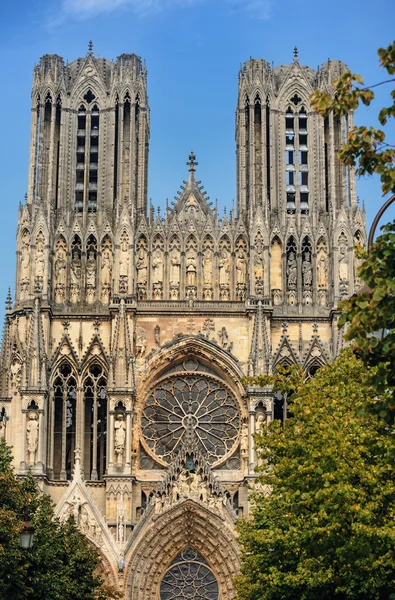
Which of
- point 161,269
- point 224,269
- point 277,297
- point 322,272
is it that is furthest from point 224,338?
point 322,272

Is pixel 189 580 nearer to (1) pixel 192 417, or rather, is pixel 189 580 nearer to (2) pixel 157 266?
(1) pixel 192 417

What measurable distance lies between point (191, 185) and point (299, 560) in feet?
70.7

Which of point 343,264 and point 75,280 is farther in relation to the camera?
point 75,280

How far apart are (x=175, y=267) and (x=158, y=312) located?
1925 mm

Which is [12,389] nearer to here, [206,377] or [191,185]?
[206,377]

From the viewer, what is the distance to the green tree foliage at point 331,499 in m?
27.9

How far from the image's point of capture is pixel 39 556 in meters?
33.3

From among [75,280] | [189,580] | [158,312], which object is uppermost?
[75,280]

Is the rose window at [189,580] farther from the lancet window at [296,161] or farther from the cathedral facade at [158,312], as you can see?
the lancet window at [296,161]

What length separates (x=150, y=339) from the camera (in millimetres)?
47500

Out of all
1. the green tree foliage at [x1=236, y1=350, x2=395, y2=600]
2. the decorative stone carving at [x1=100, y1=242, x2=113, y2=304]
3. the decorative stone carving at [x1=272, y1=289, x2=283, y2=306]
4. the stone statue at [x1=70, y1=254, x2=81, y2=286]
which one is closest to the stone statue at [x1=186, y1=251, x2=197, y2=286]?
the decorative stone carving at [x1=100, y1=242, x2=113, y2=304]

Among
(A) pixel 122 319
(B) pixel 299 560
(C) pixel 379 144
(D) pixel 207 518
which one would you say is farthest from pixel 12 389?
(C) pixel 379 144

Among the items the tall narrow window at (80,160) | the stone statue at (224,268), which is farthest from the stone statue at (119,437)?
the tall narrow window at (80,160)

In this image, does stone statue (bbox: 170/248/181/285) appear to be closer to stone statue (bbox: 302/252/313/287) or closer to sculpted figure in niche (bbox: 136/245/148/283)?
sculpted figure in niche (bbox: 136/245/148/283)
